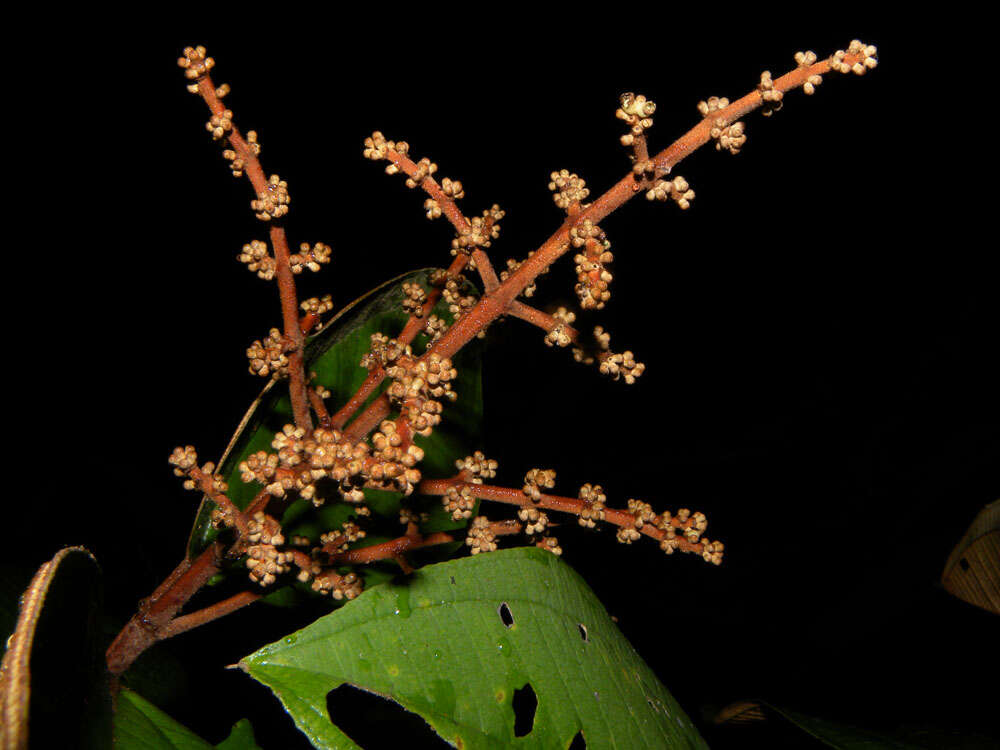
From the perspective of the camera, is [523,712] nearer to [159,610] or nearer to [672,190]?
[159,610]

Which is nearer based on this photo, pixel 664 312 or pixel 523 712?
pixel 523 712

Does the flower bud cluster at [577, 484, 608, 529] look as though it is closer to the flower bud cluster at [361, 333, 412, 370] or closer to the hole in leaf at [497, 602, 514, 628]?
the hole in leaf at [497, 602, 514, 628]

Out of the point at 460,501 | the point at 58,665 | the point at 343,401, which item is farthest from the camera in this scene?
the point at 343,401

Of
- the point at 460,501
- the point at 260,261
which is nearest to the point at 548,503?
the point at 460,501

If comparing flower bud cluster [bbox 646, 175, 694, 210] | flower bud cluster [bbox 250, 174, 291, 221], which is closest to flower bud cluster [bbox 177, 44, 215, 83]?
flower bud cluster [bbox 250, 174, 291, 221]

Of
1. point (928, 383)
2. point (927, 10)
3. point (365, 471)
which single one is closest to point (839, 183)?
point (927, 10)

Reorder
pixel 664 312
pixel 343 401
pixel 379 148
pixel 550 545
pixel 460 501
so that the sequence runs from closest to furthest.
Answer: pixel 379 148 < pixel 460 501 < pixel 550 545 < pixel 343 401 < pixel 664 312
